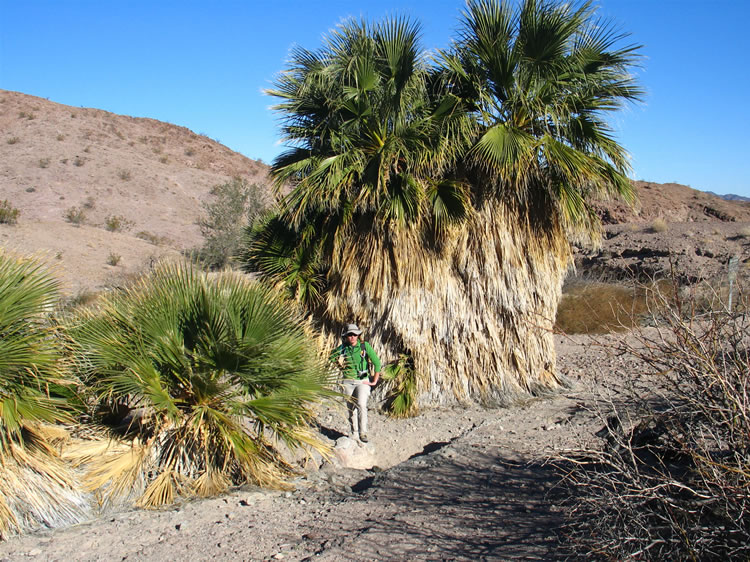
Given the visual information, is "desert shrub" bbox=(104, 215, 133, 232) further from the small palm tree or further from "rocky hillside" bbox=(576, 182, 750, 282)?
the small palm tree

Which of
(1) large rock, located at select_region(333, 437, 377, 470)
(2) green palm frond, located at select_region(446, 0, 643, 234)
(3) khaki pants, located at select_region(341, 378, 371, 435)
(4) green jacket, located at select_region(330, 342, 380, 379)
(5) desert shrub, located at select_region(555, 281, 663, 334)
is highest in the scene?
(2) green palm frond, located at select_region(446, 0, 643, 234)

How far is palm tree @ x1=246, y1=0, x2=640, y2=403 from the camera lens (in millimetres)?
8641

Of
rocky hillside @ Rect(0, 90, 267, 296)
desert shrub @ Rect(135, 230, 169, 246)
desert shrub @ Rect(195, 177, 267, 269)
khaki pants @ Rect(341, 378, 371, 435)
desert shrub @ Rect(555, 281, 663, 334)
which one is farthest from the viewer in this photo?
desert shrub @ Rect(135, 230, 169, 246)

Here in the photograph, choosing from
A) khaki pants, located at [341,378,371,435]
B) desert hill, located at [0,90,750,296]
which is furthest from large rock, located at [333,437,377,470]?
desert hill, located at [0,90,750,296]

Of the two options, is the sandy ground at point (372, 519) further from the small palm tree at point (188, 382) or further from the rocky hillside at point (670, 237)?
the rocky hillside at point (670, 237)

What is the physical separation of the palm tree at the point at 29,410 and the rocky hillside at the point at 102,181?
16.2 m

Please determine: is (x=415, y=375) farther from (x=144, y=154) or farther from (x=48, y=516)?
(x=144, y=154)

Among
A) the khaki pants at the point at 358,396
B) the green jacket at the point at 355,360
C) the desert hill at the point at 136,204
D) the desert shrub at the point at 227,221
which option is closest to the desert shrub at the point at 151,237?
the desert hill at the point at 136,204

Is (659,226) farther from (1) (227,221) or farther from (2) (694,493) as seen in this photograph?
(2) (694,493)

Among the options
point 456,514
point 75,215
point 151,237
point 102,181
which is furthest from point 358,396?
point 102,181

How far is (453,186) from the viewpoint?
29.0 ft

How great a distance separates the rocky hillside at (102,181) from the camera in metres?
24.6

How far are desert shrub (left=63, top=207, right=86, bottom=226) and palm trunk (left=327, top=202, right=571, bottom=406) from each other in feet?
85.3

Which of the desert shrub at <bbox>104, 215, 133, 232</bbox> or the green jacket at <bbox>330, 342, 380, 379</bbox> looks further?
the desert shrub at <bbox>104, 215, 133, 232</bbox>
